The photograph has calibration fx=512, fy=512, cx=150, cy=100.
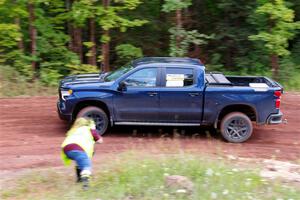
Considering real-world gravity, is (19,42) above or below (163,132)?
above

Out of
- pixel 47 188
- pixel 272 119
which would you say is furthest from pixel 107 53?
pixel 47 188

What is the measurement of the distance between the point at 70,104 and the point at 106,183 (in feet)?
12.5

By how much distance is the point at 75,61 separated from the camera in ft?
56.4

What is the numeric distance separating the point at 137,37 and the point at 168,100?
8.00m

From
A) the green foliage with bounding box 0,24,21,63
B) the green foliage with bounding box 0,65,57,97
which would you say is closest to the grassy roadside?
the green foliage with bounding box 0,65,57,97

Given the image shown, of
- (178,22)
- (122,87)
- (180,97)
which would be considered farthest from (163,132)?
(178,22)

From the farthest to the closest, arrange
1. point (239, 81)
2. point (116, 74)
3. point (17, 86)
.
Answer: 1. point (17, 86)
2. point (239, 81)
3. point (116, 74)

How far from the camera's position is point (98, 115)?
37.0 ft

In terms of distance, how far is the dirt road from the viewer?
1020cm

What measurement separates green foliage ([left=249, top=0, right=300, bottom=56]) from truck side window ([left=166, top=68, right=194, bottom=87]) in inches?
230

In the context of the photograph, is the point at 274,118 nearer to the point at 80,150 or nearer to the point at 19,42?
the point at 80,150

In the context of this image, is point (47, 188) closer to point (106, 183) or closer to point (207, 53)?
point (106, 183)

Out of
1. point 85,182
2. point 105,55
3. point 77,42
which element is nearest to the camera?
point 85,182

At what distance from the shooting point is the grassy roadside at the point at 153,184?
7.03 metres
